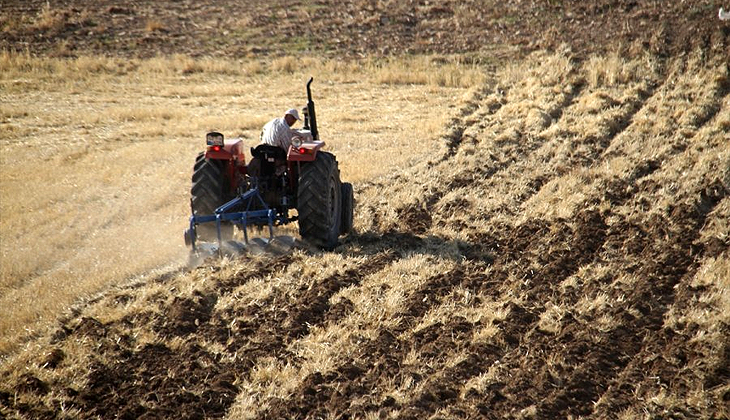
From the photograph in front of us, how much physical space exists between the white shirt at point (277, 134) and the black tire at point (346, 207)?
955mm

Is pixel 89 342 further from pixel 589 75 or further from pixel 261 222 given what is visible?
pixel 589 75

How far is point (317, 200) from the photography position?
28.5 ft

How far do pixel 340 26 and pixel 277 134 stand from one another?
1976 centimetres

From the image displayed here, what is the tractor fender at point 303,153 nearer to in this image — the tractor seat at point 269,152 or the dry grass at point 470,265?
the tractor seat at point 269,152

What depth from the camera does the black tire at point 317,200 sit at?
8.68m

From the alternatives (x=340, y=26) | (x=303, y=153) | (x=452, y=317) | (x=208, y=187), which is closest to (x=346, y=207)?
(x=303, y=153)

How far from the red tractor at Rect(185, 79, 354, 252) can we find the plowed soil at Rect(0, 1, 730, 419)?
1.36 feet

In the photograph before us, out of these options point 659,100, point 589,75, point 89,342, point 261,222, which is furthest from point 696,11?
point 89,342

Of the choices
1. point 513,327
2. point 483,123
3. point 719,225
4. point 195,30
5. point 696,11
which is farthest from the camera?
point 195,30

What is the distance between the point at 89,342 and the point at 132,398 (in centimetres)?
97

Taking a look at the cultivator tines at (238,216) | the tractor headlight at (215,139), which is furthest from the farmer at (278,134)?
the cultivator tines at (238,216)

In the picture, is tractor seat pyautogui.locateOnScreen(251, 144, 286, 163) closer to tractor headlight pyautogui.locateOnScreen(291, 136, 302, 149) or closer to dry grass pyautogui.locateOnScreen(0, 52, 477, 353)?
tractor headlight pyautogui.locateOnScreen(291, 136, 302, 149)

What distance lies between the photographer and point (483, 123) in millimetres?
15742

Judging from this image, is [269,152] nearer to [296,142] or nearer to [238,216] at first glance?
[296,142]
